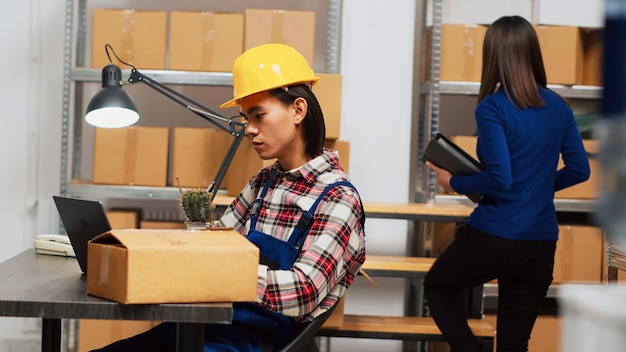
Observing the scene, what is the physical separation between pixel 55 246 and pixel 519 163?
Answer: 1.52 metres

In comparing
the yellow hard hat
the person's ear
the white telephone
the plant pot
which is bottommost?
the white telephone

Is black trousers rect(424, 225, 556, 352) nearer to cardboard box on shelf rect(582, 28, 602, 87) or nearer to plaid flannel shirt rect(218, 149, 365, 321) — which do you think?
plaid flannel shirt rect(218, 149, 365, 321)

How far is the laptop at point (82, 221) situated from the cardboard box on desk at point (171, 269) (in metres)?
0.21

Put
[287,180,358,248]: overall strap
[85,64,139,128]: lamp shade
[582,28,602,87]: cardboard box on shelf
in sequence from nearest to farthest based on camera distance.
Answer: [287,180,358,248]: overall strap → [85,64,139,128]: lamp shade → [582,28,602,87]: cardboard box on shelf

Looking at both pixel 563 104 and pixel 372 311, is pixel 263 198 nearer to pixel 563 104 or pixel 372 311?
pixel 563 104

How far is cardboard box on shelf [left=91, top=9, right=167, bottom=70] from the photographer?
12.3ft

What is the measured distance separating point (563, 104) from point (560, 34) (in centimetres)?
113

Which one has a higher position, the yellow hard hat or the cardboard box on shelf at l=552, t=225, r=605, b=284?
the yellow hard hat

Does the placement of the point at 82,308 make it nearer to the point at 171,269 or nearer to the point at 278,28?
the point at 171,269

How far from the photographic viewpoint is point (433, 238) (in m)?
4.05

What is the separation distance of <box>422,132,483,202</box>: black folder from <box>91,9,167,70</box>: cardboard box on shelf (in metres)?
1.35

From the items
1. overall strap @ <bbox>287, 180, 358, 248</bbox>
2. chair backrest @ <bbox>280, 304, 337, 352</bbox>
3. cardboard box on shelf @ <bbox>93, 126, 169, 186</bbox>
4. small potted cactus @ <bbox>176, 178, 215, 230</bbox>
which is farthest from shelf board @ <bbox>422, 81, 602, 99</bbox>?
chair backrest @ <bbox>280, 304, 337, 352</bbox>

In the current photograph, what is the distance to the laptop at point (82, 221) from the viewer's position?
181 centimetres

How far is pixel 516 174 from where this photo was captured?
2.85 meters
